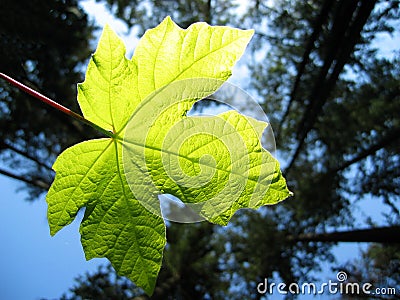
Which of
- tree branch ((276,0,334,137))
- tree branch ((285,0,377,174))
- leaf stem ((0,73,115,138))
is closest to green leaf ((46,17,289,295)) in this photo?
leaf stem ((0,73,115,138))

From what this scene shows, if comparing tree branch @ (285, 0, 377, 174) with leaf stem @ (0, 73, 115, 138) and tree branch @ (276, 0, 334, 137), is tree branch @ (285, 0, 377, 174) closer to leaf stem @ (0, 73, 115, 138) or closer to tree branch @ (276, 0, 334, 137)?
tree branch @ (276, 0, 334, 137)

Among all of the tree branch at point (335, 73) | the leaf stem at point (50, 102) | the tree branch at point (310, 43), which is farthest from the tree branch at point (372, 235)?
the leaf stem at point (50, 102)

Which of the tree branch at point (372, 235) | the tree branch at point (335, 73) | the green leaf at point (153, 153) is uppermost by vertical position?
the tree branch at point (335, 73)

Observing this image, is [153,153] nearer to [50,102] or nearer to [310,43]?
[50,102]

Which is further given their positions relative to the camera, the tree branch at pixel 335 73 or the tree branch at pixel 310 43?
the tree branch at pixel 310 43

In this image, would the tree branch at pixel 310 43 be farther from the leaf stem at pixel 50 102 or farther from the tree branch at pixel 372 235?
the leaf stem at pixel 50 102

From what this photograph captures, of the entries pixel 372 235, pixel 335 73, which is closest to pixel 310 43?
pixel 335 73

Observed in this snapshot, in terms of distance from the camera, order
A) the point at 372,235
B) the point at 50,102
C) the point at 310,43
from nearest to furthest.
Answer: the point at 50,102 → the point at 372,235 → the point at 310,43

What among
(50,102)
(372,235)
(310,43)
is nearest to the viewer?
(50,102)

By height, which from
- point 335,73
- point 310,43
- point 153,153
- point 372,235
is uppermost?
point 310,43

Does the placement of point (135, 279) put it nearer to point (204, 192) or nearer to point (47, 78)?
point (204, 192)
